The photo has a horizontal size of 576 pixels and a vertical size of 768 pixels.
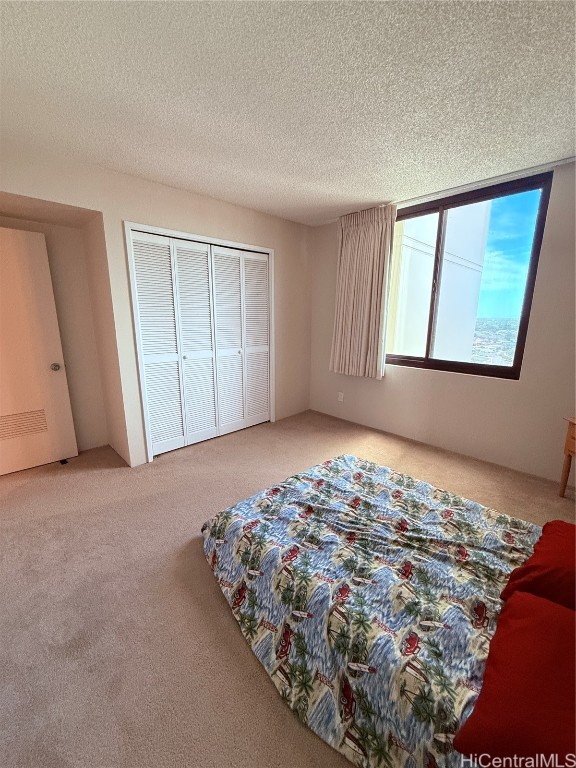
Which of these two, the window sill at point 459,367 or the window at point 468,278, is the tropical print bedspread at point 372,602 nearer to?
the window sill at point 459,367

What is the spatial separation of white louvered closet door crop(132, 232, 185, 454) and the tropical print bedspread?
1.52 m

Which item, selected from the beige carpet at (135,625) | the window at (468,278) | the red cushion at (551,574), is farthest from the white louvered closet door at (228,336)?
the red cushion at (551,574)

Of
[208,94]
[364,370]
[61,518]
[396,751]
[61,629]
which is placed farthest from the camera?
[364,370]

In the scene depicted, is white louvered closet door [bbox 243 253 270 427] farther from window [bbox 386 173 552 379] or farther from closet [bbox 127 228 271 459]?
window [bbox 386 173 552 379]

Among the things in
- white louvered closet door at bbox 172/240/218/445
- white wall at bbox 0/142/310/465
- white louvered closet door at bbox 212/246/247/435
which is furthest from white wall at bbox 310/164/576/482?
white louvered closet door at bbox 172/240/218/445

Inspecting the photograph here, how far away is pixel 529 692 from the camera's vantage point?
73 cm

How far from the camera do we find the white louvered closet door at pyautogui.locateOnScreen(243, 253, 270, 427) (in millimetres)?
3441

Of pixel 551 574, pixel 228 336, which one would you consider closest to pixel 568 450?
pixel 551 574

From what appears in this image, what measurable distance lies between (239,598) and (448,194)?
3496 mm

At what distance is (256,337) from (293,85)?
92.8 inches

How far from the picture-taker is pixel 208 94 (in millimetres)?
1541

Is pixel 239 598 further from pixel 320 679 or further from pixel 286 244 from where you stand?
pixel 286 244

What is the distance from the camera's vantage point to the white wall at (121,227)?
217 cm

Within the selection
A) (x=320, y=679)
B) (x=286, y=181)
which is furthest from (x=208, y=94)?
(x=320, y=679)
